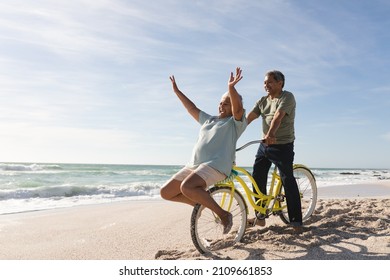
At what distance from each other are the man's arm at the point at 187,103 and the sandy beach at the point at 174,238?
61.1 inches

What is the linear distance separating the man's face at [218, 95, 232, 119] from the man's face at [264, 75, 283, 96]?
0.95 metres

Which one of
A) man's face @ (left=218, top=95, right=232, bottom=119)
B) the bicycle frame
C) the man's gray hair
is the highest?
the man's gray hair

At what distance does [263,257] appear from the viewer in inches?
153

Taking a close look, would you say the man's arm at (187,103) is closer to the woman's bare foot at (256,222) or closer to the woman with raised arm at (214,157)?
the woman with raised arm at (214,157)

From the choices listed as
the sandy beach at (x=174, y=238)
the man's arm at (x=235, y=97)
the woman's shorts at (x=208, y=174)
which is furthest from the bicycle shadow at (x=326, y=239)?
the man's arm at (x=235, y=97)

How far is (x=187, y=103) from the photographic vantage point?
457 cm

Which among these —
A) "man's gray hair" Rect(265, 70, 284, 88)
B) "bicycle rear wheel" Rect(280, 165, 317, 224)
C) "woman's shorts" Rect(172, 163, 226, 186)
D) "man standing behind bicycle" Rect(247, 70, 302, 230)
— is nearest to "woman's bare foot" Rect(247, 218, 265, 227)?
"man standing behind bicycle" Rect(247, 70, 302, 230)

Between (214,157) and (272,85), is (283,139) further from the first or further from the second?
(214,157)

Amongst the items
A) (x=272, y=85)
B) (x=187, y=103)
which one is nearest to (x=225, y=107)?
(x=187, y=103)

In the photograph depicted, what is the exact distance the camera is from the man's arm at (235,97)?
3.90 metres

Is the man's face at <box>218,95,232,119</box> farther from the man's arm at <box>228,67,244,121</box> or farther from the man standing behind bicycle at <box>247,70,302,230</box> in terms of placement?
the man standing behind bicycle at <box>247,70,302,230</box>

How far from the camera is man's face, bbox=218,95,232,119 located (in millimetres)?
4152
